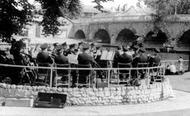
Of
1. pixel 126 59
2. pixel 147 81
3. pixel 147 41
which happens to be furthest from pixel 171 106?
pixel 147 41

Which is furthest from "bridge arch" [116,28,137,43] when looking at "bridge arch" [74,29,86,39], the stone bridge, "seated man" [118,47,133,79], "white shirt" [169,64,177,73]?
"seated man" [118,47,133,79]

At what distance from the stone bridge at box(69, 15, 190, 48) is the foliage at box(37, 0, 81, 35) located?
85.5 feet

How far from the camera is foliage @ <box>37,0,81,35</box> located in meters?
17.0

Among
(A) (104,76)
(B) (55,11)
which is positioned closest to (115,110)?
(A) (104,76)

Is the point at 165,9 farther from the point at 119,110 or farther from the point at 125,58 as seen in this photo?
the point at 119,110

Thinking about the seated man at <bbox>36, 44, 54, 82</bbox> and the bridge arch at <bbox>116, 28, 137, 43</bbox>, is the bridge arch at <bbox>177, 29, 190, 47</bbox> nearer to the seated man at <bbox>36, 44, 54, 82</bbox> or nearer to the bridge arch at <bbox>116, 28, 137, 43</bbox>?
the bridge arch at <bbox>116, 28, 137, 43</bbox>

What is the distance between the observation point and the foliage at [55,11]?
55.6 feet

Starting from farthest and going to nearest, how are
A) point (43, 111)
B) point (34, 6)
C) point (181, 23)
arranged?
point (181, 23)
point (34, 6)
point (43, 111)

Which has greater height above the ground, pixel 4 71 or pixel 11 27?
pixel 11 27

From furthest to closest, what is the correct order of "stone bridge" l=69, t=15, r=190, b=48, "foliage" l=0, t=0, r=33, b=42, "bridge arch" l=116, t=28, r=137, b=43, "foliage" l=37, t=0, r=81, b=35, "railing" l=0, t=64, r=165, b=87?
1. "bridge arch" l=116, t=28, r=137, b=43
2. "stone bridge" l=69, t=15, r=190, b=48
3. "foliage" l=37, t=0, r=81, b=35
4. "foliage" l=0, t=0, r=33, b=42
5. "railing" l=0, t=64, r=165, b=87

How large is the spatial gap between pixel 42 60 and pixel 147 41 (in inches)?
1615

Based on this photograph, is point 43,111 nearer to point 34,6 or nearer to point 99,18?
point 34,6

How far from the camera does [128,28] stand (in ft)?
175

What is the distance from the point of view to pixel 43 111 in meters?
11.4
